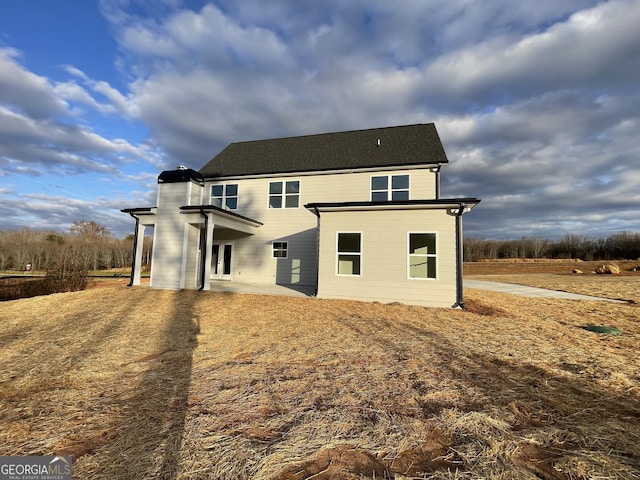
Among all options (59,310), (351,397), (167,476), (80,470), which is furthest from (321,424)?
(59,310)

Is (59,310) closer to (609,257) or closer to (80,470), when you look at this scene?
(80,470)

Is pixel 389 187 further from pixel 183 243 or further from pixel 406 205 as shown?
pixel 183 243

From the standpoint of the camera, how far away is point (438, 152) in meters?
13.4

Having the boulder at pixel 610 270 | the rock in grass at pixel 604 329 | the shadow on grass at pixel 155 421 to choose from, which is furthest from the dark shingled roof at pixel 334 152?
the boulder at pixel 610 270

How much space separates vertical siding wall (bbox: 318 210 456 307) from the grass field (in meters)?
2.96

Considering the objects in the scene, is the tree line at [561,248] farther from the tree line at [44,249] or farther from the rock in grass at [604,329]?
the tree line at [44,249]

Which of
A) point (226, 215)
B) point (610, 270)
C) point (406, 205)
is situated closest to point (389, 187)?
point (406, 205)

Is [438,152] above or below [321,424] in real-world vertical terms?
above

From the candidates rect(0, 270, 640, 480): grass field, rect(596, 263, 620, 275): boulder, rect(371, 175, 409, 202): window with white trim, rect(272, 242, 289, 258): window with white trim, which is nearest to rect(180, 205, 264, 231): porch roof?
rect(272, 242, 289, 258): window with white trim

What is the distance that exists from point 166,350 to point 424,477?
4.56 meters

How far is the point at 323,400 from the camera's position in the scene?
10.6ft

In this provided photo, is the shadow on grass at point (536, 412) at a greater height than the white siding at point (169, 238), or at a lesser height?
lesser

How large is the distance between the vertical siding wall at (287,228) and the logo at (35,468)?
11839 mm

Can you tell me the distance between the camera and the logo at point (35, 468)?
216cm
